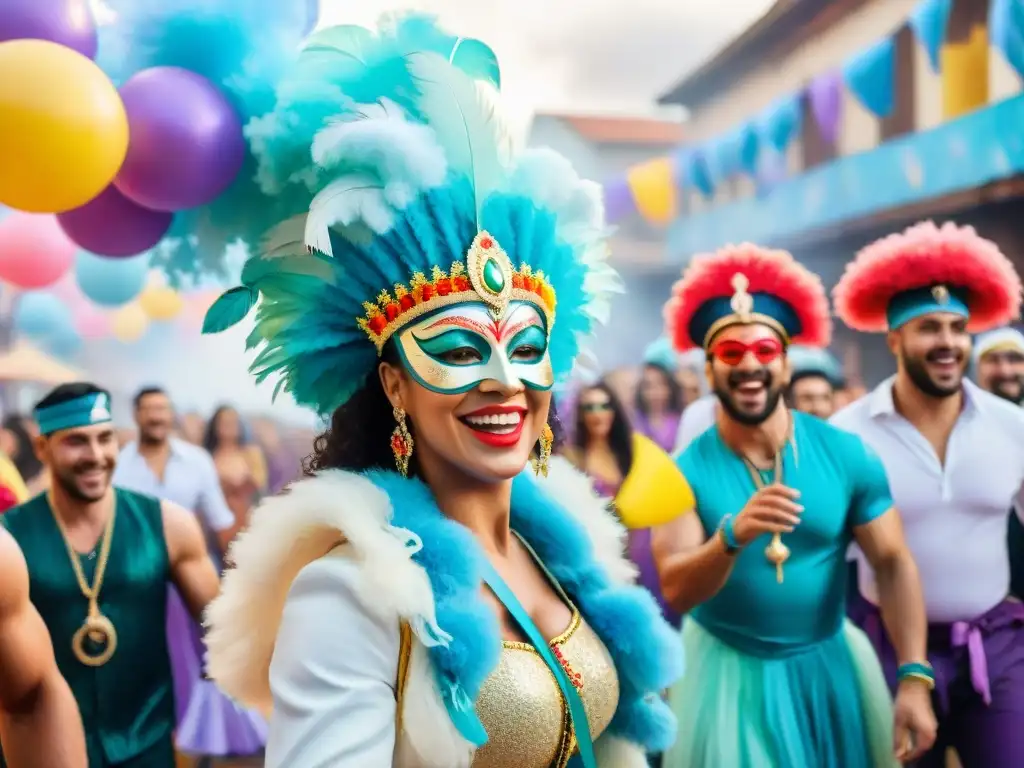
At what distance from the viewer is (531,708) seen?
1.65 m

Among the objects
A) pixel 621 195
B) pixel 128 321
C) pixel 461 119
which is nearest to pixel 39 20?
pixel 461 119

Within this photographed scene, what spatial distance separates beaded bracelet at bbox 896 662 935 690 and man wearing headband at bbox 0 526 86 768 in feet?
7.40

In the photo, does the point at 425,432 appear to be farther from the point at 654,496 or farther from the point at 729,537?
the point at 654,496

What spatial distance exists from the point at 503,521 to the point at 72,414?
2152 mm

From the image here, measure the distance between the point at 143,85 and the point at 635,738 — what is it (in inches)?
77.1

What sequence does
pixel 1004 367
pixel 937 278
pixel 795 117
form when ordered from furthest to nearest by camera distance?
pixel 795 117 < pixel 1004 367 < pixel 937 278

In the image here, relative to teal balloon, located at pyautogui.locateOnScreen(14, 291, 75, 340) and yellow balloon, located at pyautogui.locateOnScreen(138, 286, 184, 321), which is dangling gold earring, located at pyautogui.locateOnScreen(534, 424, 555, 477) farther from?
teal balloon, located at pyautogui.locateOnScreen(14, 291, 75, 340)

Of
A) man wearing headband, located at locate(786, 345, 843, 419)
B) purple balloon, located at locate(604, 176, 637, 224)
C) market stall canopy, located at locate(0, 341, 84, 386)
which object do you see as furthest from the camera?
purple balloon, located at locate(604, 176, 637, 224)

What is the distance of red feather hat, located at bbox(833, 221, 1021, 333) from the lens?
362 centimetres

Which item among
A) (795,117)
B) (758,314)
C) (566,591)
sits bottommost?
(566,591)

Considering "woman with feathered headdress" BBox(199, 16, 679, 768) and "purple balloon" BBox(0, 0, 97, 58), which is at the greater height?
"purple balloon" BBox(0, 0, 97, 58)

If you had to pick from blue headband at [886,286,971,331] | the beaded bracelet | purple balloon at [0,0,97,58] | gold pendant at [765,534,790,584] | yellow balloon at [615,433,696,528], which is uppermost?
purple balloon at [0,0,97,58]

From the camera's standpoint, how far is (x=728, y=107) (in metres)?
11.5

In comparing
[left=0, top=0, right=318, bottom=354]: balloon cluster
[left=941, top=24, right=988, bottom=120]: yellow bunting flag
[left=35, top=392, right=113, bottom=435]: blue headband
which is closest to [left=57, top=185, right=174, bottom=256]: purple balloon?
[left=0, top=0, right=318, bottom=354]: balloon cluster
